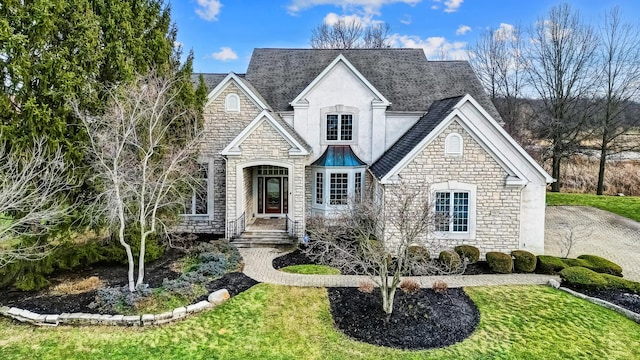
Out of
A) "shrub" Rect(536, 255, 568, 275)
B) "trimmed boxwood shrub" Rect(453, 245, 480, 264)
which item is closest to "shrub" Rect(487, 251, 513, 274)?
"trimmed boxwood shrub" Rect(453, 245, 480, 264)

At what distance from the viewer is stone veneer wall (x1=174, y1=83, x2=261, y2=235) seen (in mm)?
20062

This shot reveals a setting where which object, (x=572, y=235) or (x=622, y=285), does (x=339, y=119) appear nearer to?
(x=572, y=235)

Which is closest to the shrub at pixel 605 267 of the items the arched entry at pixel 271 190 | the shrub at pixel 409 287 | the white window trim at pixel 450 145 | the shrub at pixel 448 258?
the shrub at pixel 448 258

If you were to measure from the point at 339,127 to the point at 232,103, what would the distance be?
615cm

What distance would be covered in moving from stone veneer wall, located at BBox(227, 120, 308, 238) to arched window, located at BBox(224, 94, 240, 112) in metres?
2.67

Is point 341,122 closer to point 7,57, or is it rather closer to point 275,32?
point 7,57

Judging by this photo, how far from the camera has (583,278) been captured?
530 inches

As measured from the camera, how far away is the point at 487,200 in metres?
16.2

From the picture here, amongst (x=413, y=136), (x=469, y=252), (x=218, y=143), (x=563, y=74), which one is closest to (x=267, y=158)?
(x=218, y=143)

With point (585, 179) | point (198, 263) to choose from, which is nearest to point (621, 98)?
point (585, 179)

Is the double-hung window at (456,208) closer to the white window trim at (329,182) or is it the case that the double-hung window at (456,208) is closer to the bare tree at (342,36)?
the white window trim at (329,182)

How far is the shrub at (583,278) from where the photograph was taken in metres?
13.3

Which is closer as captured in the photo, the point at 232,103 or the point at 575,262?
the point at 575,262

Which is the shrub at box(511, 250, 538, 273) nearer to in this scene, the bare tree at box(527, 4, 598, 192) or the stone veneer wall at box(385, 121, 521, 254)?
the stone veneer wall at box(385, 121, 521, 254)
